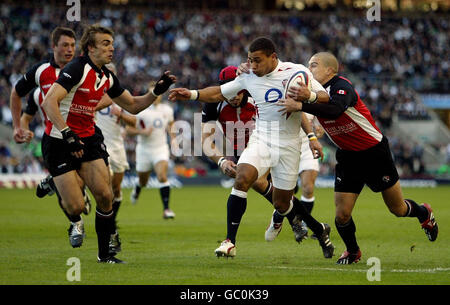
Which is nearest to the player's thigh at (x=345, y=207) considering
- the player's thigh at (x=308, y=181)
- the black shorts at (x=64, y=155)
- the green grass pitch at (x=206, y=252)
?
the green grass pitch at (x=206, y=252)

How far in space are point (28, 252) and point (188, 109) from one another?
25.6 metres

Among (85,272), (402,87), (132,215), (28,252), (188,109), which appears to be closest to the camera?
(85,272)

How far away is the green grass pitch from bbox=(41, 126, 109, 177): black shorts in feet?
3.90

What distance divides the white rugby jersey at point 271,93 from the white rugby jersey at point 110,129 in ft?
22.2

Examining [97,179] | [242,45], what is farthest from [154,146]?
[242,45]

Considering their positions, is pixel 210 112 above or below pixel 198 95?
below

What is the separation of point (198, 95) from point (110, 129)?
6995mm

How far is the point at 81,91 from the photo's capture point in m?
9.58

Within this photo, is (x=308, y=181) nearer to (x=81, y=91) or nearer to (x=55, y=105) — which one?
(x=81, y=91)

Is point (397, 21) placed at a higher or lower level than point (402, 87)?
higher

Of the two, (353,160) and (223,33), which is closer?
(353,160)

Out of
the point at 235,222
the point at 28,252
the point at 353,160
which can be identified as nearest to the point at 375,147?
the point at 353,160
